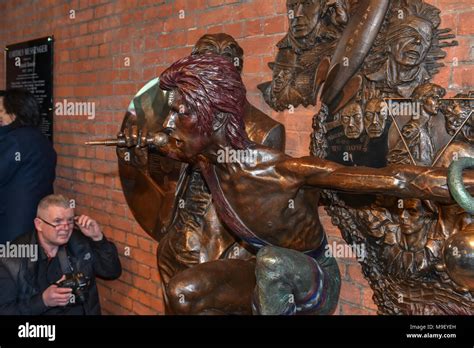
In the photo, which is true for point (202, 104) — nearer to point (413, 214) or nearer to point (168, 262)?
point (413, 214)

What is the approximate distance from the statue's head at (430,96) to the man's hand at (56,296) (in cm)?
178

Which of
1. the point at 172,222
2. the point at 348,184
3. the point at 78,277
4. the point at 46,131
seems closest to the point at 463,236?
the point at 348,184

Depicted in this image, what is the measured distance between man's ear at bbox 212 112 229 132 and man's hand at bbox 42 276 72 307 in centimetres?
134

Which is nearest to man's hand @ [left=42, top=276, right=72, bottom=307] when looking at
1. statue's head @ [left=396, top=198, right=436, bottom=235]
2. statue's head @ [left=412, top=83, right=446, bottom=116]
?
statue's head @ [left=396, top=198, right=436, bottom=235]

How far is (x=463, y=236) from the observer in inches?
61.1

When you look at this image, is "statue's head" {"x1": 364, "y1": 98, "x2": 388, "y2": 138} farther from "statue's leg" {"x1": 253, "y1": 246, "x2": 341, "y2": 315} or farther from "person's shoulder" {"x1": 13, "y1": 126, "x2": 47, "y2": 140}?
"person's shoulder" {"x1": 13, "y1": 126, "x2": 47, "y2": 140}

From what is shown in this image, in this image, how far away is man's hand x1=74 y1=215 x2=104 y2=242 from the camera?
3.31m

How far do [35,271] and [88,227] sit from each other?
1.20 ft

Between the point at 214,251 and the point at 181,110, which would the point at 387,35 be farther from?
the point at 214,251

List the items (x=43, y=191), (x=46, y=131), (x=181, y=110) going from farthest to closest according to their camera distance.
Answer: (x=46, y=131) < (x=43, y=191) < (x=181, y=110)

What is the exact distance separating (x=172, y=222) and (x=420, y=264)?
1.11 m

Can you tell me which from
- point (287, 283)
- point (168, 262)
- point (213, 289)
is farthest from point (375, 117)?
point (168, 262)

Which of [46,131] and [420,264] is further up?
[46,131]

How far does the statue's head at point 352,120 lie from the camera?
7.56 ft
